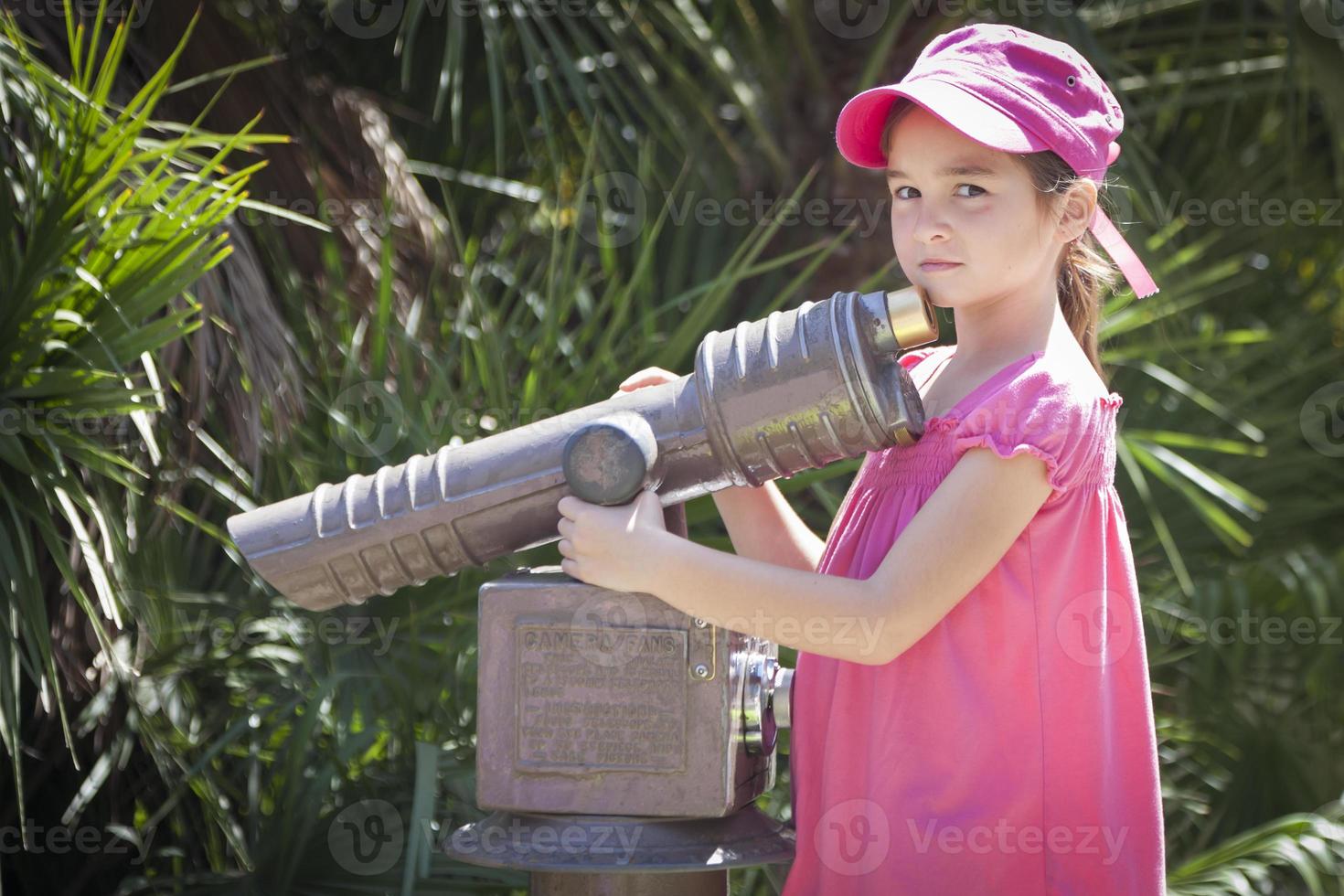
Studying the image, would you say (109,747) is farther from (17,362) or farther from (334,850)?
(17,362)

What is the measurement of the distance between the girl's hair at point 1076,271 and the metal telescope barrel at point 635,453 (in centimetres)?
25

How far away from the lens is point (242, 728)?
243 cm

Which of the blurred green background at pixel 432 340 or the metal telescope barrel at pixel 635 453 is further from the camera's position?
the blurred green background at pixel 432 340

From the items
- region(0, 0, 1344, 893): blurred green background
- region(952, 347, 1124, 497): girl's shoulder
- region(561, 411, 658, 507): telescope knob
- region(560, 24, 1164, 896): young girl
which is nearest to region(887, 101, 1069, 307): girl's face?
region(560, 24, 1164, 896): young girl

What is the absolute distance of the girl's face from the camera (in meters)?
1.51

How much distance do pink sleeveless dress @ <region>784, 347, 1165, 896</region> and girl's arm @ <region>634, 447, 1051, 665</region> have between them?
0.05 metres

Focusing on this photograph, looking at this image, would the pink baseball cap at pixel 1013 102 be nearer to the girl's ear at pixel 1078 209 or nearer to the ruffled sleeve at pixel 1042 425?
the girl's ear at pixel 1078 209

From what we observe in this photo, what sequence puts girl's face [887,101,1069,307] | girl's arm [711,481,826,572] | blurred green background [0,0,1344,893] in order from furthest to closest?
blurred green background [0,0,1344,893], girl's arm [711,481,826,572], girl's face [887,101,1069,307]

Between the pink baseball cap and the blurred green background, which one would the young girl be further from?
the blurred green background

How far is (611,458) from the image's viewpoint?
4.68ft

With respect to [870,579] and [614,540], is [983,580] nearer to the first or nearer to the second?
[870,579]

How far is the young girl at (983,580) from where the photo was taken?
4.75 ft

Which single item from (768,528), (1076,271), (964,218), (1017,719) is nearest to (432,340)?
(768,528)

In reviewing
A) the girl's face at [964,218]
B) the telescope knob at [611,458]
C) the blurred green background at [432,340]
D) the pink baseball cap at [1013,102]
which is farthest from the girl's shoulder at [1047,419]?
the blurred green background at [432,340]
